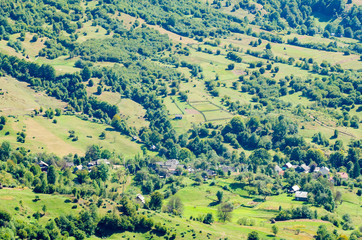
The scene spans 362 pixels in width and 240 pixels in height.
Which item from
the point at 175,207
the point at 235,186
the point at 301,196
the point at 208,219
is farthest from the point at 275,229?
the point at 235,186

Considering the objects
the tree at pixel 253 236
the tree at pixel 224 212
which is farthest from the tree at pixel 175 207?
the tree at pixel 253 236

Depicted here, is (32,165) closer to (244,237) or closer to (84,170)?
(84,170)

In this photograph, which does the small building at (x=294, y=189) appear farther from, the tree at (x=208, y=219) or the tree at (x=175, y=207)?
the tree at (x=175, y=207)

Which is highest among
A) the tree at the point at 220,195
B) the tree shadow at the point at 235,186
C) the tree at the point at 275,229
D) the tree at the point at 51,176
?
the tree at the point at 275,229

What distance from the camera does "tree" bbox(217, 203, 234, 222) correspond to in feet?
543

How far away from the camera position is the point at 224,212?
546 ft

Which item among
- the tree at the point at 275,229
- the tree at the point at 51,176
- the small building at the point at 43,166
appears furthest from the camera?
the small building at the point at 43,166

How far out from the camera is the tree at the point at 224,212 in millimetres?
165375

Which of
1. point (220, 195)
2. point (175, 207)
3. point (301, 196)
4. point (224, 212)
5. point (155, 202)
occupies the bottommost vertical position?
point (220, 195)

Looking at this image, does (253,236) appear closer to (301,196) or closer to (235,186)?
(301,196)

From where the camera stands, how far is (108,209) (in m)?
151

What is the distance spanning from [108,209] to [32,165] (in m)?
38.1

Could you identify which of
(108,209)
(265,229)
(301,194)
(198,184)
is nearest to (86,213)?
(108,209)

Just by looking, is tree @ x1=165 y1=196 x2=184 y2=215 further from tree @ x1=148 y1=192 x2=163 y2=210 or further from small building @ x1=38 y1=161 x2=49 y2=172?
small building @ x1=38 y1=161 x2=49 y2=172
